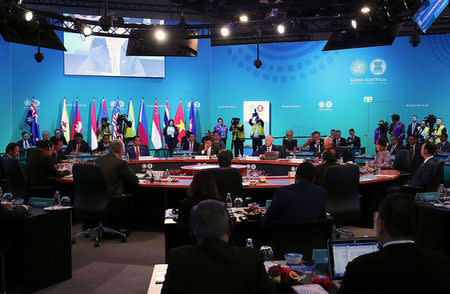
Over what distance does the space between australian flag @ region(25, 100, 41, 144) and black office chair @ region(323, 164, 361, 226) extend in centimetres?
1041

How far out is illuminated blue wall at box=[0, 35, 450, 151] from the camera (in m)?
14.0

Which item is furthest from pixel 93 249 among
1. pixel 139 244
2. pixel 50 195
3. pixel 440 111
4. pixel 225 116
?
pixel 440 111

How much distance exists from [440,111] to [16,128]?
42.5ft

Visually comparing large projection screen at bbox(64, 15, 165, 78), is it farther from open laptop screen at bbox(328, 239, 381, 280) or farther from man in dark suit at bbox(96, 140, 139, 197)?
open laptop screen at bbox(328, 239, 381, 280)

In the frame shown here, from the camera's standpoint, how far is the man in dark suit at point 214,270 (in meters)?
1.81

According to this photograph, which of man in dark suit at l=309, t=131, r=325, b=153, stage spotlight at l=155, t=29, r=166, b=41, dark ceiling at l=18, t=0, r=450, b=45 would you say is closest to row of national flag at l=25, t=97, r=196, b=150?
dark ceiling at l=18, t=0, r=450, b=45

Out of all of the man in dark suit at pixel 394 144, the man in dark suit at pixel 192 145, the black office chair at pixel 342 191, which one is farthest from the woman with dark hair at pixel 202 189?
the man in dark suit at pixel 192 145

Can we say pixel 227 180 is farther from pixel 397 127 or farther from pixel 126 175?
pixel 397 127

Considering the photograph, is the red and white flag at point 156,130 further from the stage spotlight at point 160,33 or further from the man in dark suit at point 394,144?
the man in dark suit at point 394,144

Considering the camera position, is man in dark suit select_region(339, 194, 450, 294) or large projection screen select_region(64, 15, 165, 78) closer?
man in dark suit select_region(339, 194, 450, 294)

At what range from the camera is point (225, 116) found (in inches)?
624

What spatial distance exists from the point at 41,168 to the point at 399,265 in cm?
616

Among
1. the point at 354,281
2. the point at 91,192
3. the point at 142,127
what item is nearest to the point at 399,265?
the point at 354,281

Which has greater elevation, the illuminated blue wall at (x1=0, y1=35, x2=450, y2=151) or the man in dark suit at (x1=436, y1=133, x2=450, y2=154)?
the illuminated blue wall at (x1=0, y1=35, x2=450, y2=151)
